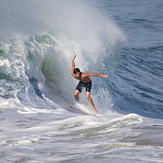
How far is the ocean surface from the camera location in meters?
4.14

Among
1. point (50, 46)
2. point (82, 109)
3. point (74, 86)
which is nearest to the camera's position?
point (82, 109)

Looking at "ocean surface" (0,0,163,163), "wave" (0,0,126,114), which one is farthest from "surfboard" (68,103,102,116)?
"wave" (0,0,126,114)

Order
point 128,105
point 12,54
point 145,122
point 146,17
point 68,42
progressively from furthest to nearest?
point 146,17, point 68,42, point 128,105, point 12,54, point 145,122

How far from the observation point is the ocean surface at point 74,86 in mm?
4141

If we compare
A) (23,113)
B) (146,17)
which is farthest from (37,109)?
(146,17)

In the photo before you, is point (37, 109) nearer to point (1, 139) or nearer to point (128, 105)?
point (1, 139)

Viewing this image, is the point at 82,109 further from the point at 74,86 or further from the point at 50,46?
the point at 50,46

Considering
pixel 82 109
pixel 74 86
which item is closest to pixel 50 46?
pixel 74 86

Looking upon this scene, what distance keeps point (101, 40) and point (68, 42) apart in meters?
3.61

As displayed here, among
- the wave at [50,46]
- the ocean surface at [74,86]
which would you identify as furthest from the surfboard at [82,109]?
the wave at [50,46]

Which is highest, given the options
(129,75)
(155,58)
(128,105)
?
(155,58)

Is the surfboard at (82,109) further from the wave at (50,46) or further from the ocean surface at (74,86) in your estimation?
the wave at (50,46)

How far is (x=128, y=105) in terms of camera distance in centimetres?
1077

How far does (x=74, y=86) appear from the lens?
10.8m
